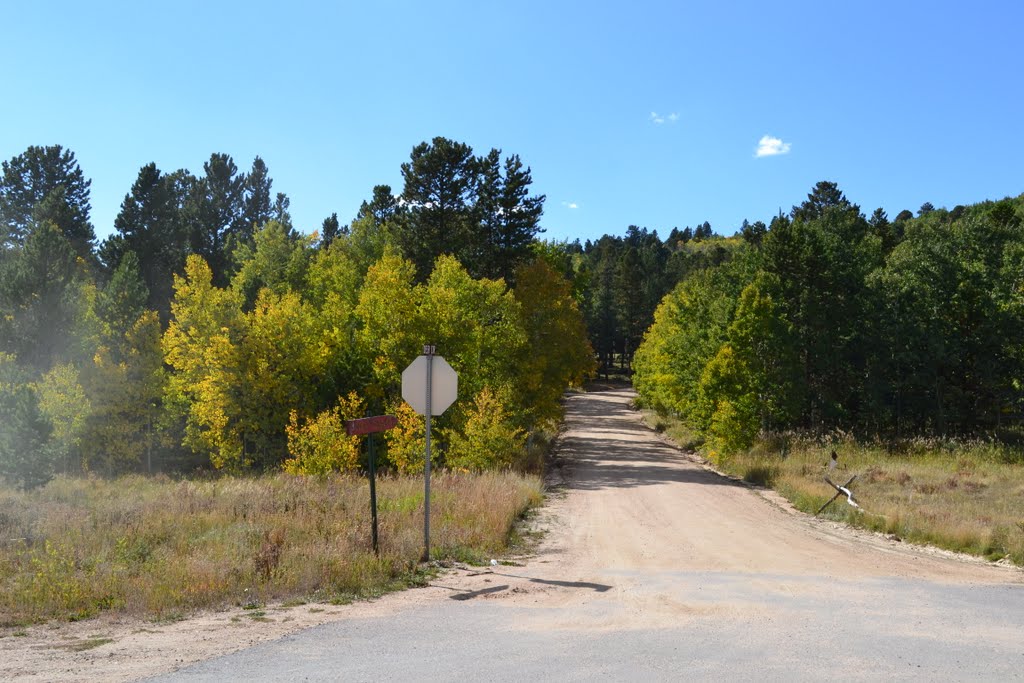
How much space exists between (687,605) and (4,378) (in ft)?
127

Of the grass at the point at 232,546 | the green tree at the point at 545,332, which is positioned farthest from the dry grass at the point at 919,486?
Result: the green tree at the point at 545,332

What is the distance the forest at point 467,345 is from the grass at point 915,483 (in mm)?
2712

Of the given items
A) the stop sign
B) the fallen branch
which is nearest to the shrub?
the stop sign

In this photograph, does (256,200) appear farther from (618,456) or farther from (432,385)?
(432,385)

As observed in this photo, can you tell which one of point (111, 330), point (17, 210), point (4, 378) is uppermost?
point (17, 210)

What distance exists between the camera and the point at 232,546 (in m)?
11.5

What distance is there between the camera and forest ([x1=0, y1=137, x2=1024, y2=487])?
3133cm

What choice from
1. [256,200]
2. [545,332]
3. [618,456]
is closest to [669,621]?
[618,456]

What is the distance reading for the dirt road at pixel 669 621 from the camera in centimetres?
646

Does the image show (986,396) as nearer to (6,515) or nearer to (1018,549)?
(1018,549)

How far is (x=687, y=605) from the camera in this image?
361 inches

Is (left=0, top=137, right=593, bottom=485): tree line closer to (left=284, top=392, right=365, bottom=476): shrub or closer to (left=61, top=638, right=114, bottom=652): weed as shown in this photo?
(left=284, top=392, right=365, bottom=476): shrub

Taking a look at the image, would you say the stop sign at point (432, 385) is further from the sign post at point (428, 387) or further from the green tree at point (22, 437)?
the green tree at point (22, 437)

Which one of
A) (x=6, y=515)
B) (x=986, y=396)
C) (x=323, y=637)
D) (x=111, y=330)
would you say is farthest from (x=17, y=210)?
(x=986, y=396)
